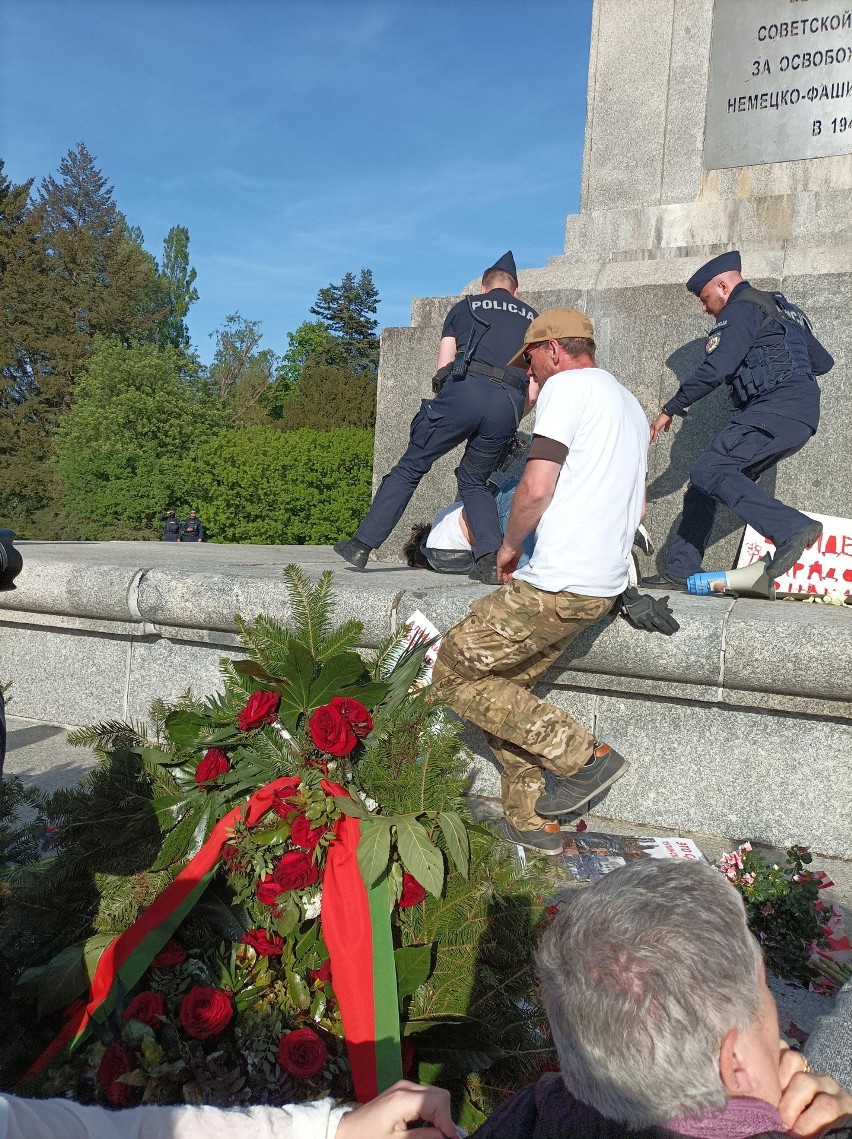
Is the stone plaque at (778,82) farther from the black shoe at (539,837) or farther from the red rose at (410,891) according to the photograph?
the red rose at (410,891)

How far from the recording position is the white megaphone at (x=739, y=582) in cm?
451

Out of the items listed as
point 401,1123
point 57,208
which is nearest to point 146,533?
point 401,1123

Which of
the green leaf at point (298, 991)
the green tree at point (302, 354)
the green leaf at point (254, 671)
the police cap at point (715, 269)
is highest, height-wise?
the green tree at point (302, 354)

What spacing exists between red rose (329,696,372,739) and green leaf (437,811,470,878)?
0.86 ft

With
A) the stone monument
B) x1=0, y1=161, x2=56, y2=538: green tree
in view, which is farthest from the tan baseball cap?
x1=0, y1=161, x2=56, y2=538: green tree

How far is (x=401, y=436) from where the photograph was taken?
736 cm

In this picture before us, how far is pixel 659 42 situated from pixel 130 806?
7479 mm

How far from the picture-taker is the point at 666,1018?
1.07 meters

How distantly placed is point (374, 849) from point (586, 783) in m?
1.59

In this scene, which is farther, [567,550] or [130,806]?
[567,550]

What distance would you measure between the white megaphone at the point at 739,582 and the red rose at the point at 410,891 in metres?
2.86

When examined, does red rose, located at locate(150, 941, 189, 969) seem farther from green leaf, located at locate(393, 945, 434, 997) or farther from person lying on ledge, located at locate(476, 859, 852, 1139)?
person lying on ledge, located at locate(476, 859, 852, 1139)

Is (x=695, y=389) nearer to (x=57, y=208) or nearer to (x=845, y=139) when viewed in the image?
(x=845, y=139)

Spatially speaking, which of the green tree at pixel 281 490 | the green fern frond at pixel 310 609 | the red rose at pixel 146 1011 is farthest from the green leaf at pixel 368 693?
the green tree at pixel 281 490
